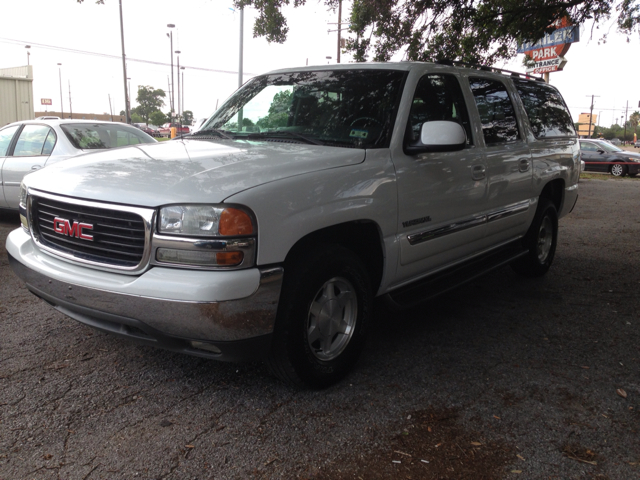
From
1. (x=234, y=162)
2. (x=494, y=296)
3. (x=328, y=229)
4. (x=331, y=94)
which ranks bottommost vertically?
(x=494, y=296)

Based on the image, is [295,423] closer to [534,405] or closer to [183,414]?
[183,414]

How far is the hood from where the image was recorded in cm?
259

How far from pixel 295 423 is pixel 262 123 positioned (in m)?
2.12

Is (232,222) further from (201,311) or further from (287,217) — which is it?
(201,311)

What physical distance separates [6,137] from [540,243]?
25.4 ft

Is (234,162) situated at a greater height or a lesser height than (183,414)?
greater

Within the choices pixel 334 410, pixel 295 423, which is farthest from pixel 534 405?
pixel 295 423

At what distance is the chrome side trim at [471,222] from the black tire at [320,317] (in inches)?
22.3

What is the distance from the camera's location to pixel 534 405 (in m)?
3.02

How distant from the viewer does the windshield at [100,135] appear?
767 cm

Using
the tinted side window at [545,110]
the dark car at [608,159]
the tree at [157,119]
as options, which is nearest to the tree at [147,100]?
the tree at [157,119]

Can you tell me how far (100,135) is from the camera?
7.95 m

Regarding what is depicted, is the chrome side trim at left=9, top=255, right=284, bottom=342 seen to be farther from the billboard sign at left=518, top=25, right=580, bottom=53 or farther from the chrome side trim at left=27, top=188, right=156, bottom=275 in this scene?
the billboard sign at left=518, top=25, right=580, bottom=53

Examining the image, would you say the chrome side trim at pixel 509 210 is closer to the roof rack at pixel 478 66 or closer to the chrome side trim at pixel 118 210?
the roof rack at pixel 478 66
